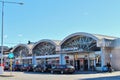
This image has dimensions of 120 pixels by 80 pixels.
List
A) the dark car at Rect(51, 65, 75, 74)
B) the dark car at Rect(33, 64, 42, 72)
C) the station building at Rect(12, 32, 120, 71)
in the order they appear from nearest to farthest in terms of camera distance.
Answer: the dark car at Rect(51, 65, 75, 74)
the station building at Rect(12, 32, 120, 71)
the dark car at Rect(33, 64, 42, 72)

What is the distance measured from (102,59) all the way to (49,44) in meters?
16.7

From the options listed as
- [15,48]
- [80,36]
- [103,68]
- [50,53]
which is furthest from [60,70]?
[15,48]

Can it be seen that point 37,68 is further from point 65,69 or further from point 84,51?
point 65,69

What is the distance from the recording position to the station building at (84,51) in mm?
48075

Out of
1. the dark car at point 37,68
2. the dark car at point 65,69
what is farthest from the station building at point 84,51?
the dark car at point 65,69

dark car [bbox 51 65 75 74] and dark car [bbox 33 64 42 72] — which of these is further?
dark car [bbox 33 64 42 72]

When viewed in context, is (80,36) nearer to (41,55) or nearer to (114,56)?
(114,56)

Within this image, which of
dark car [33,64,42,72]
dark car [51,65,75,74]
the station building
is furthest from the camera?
dark car [33,64,42,72]

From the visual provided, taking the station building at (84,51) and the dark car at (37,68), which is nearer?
the station building at (84,51)

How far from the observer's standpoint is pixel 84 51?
49.2 metres

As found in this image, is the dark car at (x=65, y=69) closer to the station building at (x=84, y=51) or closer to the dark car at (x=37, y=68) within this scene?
the dark car at (x=37, y=68)

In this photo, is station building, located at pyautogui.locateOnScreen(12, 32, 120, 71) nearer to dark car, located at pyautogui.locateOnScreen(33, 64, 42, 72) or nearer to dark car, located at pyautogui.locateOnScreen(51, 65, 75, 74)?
dark car, located at pyautogui.locateOnScreen(33, 64, 42, 72)

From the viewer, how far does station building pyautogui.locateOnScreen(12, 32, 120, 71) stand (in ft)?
158

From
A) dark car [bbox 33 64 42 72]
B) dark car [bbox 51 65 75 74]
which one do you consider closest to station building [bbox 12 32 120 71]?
dark car [bbox 33 64 42 72]
